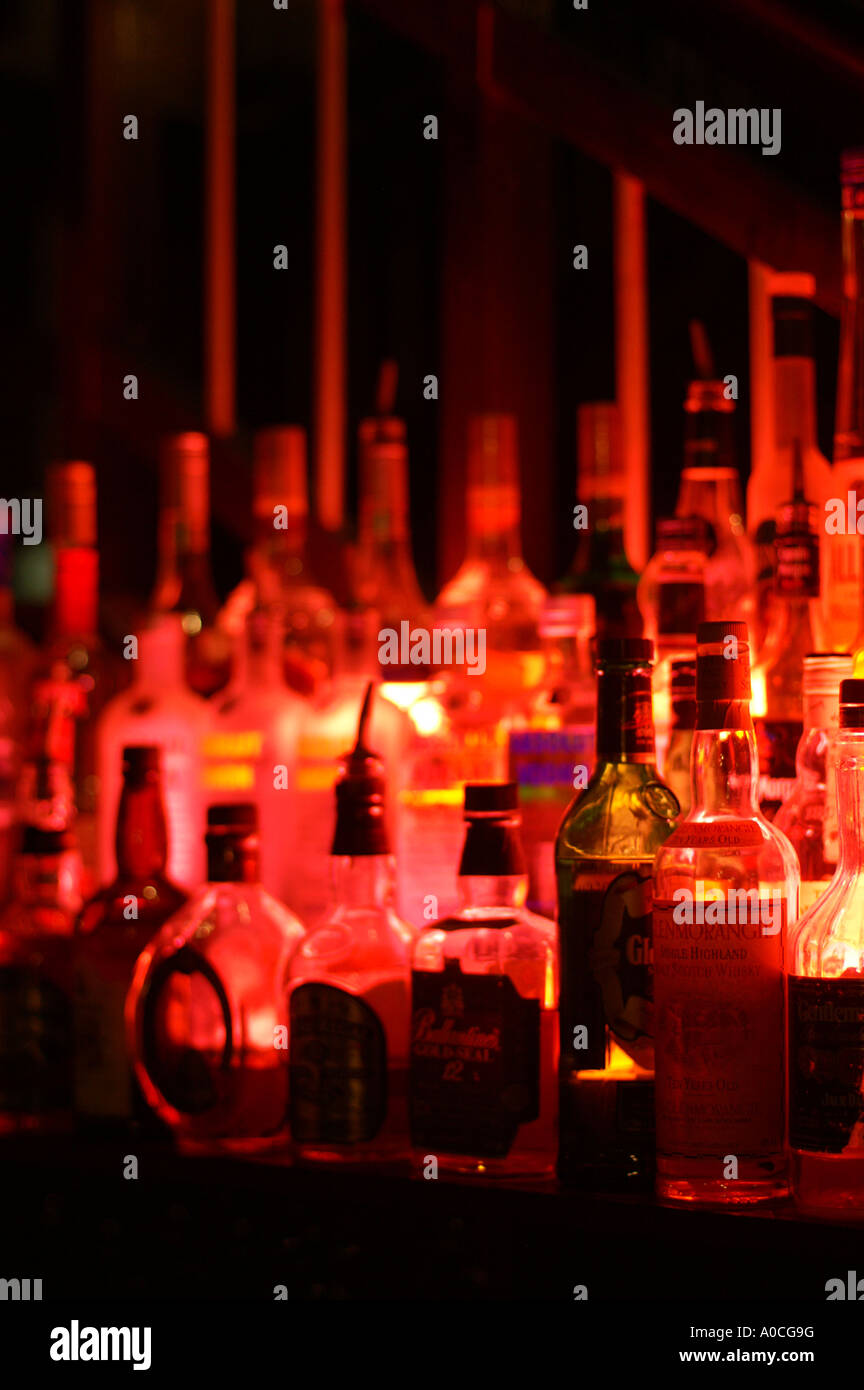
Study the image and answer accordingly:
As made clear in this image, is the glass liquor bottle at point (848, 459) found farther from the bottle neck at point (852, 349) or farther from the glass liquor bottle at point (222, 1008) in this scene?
the glass liquor bottle at point (222, 1008)

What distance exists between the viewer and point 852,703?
3.12 feet

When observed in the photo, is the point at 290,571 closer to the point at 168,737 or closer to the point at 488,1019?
the point at 168,737

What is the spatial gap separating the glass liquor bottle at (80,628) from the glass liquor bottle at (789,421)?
77 cm

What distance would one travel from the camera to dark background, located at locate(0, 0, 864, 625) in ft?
4.31

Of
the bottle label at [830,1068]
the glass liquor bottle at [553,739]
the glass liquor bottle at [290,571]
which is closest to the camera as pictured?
the bottle label at [830,1068]

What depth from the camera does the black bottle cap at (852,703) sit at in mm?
950

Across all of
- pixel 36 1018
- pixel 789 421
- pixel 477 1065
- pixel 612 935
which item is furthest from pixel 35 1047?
pixel 789 421

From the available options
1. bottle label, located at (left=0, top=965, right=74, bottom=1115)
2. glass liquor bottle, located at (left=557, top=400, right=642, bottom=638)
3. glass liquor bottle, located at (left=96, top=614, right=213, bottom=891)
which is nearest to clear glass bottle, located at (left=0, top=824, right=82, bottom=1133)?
bottle label, located at (left=0, top=965, right=74, bottom=1115)

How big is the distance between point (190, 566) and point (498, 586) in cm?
37

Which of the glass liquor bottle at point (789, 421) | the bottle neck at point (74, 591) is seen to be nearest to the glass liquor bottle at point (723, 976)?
the glass liquor bottle at point (789, 421)

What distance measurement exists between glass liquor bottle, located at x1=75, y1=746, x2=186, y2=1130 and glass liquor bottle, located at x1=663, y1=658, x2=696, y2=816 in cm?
41

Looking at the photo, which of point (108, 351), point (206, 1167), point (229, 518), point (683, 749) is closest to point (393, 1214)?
point (206, 1167)

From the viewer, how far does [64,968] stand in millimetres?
1382
